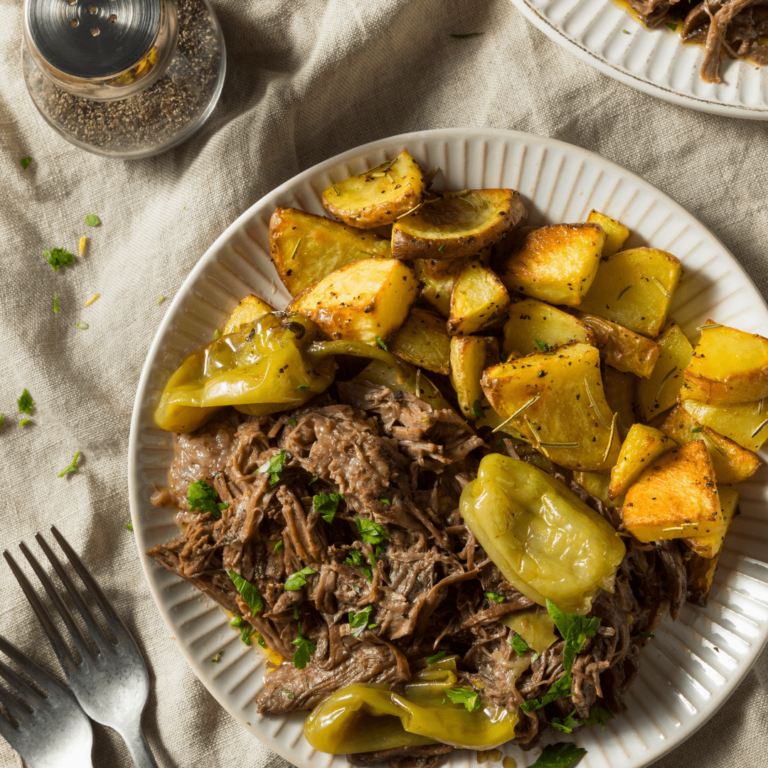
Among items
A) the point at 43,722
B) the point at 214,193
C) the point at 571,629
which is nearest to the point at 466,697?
the point at 571,629

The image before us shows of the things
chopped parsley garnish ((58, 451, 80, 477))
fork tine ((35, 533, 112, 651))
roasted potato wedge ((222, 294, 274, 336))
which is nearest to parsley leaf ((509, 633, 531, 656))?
roasted potato wedge ((222, 294, 274, 336))

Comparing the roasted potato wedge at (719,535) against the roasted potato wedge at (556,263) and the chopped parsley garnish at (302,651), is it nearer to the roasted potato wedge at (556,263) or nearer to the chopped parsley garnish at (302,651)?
the roasted potato wedge at (556,263)

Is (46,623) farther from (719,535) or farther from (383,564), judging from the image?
(719,535)

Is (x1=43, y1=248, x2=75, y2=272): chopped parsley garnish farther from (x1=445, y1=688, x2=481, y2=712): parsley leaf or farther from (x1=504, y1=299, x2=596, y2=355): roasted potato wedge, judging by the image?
(x1=445, y1=688, x2=481, y2=712): parsley leaf

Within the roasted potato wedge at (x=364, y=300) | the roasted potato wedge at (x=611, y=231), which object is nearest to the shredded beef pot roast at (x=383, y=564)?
the roasted potato wedge at (x=364, y=300)

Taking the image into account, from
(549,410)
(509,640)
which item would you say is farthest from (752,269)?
(509,640)
